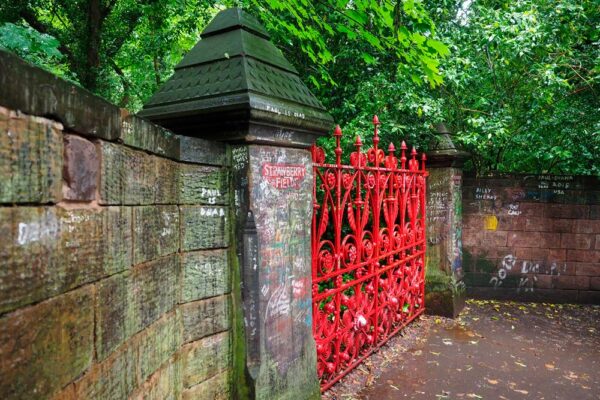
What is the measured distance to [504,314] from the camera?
5.71 metres

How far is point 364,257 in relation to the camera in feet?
A: 13.2

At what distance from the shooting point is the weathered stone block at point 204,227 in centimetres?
207

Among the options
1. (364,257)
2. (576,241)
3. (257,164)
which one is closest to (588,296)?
(576,241)

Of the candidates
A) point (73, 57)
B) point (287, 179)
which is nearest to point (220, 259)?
point (287, 179)

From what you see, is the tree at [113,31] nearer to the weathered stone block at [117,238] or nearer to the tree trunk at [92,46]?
the tree trunk at [92,46]

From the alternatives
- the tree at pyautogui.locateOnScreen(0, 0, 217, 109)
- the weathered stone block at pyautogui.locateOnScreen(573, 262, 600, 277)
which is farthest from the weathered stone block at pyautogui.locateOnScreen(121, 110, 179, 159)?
the weathered stone block at pyautogui.locateOnScreen(573, 262, 600, 277)

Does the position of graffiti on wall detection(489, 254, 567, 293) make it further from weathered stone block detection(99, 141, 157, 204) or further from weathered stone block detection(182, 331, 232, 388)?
weathered stone block detection(99, 141, 157, 204)

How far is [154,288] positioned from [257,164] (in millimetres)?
882

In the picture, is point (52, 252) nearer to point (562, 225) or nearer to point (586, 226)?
point (562, 225)

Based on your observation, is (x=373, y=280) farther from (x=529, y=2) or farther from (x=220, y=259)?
(x=529, y=2)

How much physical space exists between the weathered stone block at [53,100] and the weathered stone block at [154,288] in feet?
1.82

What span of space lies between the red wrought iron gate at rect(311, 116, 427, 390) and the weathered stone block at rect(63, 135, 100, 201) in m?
1.88

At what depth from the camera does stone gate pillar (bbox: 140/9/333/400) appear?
7.50 feet

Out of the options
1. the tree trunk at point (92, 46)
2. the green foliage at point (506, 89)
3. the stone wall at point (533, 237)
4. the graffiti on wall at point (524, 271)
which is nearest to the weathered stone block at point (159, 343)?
the green foliage at point (506, 89)
